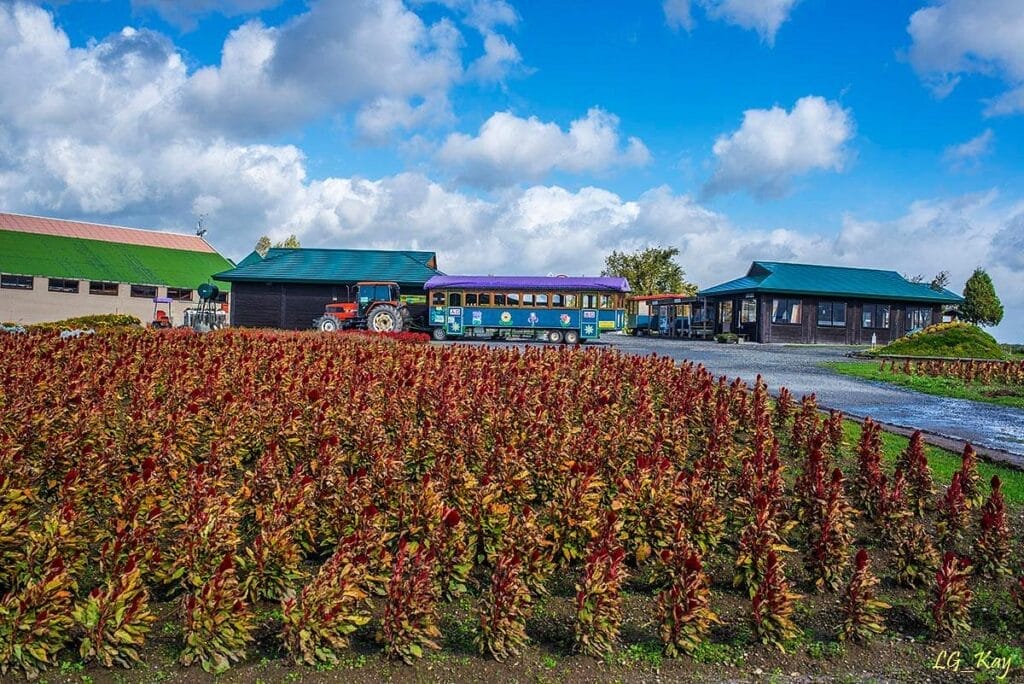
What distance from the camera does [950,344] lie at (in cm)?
2792

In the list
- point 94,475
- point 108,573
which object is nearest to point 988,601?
point 108,573

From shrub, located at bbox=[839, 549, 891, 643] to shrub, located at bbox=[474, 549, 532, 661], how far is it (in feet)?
6.57

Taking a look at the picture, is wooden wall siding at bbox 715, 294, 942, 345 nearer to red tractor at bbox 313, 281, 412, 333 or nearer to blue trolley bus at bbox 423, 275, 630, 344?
blue trolley bus at bbox 423, 275, 630, 344

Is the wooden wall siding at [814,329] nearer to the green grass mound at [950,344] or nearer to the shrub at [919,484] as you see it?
the green grass mound at [950,344]

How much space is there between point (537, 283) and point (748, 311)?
15.1 m

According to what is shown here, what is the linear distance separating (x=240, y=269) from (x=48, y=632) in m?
36.9

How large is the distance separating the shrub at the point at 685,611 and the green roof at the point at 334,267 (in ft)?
106

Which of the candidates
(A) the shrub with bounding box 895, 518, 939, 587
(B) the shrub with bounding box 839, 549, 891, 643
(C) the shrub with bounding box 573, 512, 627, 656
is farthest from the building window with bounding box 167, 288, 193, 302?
(B) the shrub with bounding box 839, 549, 891, 643

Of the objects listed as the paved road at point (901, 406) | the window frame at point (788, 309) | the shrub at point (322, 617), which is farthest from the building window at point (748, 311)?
the shrub at point (322, 617)

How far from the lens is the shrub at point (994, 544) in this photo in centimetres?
574

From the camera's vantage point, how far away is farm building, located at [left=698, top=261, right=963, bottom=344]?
1590 inches

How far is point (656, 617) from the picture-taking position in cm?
476

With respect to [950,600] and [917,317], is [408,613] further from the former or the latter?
[917,317]

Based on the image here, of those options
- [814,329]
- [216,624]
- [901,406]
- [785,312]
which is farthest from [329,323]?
[216,624]
